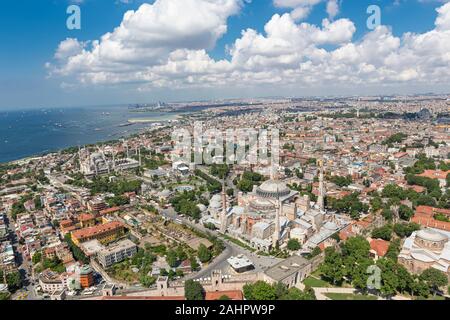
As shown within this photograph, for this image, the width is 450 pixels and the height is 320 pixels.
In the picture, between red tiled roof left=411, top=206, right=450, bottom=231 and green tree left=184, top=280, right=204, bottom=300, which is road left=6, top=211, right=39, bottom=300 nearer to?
green tree left=184, top=280, right=204, bottom=300

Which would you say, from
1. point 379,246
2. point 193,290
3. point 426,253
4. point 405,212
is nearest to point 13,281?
point 193,290

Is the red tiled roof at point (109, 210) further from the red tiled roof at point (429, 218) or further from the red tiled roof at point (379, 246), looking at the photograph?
the red tiled roof at point (429, 218)

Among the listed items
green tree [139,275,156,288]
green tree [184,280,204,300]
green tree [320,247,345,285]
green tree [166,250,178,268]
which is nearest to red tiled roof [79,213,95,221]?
green tree [166,250,178,268]

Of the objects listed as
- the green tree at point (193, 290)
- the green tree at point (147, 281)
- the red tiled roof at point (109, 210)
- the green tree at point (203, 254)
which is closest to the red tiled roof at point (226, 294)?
the green tree at point (193, 290)
